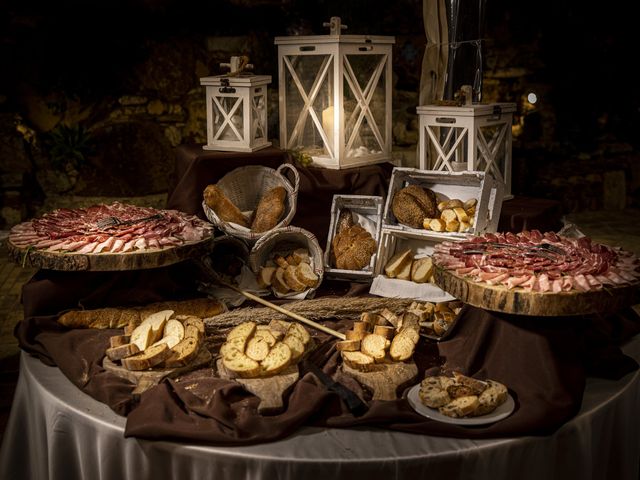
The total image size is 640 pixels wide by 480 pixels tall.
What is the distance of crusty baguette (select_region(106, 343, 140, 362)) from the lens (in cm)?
236

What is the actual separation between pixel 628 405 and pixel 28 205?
6374 millimetres

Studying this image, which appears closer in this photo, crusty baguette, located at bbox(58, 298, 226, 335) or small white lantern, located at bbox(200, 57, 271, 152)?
crusty baguette, located at bbox(58, 298, 226, 335)

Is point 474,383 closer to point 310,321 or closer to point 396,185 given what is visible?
point 310,321

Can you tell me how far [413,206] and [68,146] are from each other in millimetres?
5068

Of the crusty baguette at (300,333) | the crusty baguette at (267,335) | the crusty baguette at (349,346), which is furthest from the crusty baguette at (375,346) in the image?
the crusty baguette at (267,335)

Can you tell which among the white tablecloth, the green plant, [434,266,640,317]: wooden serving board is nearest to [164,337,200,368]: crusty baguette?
the white tablecloth

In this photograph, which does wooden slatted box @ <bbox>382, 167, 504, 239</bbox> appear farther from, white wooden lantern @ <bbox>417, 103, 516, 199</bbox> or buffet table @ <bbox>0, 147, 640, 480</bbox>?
buffet table @ <bbox>0, 147, 640, 480</bbox>

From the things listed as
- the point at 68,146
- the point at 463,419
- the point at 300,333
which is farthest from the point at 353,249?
the point at 68,146

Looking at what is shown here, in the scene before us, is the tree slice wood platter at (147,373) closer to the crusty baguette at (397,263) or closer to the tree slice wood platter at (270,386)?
the tree slice wood platter at (270,386)

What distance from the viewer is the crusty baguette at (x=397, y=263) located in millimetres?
3143

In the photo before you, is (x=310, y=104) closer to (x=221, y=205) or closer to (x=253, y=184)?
(x=253, y=184)

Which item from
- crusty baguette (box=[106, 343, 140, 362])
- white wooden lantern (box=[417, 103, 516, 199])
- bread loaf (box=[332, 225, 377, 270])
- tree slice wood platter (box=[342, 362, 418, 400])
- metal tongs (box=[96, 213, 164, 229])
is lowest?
tree slice wood platter (box=[342, 362, 418, 400])

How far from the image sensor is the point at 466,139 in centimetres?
347

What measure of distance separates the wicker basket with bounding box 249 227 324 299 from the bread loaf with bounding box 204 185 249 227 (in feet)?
0.73
